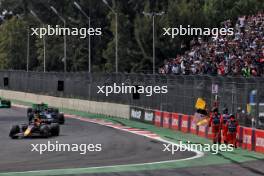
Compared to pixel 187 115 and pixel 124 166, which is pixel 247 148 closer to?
pixel 124 166

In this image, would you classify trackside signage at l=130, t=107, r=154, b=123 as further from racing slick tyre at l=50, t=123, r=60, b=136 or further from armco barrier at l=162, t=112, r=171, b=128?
racing slick tyre at l=50, t=123, r=60, b=136

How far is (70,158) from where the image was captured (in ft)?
76.9

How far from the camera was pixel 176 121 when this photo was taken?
35375 millimetres

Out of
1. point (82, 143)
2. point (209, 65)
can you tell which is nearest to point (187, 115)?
point (82, 143)

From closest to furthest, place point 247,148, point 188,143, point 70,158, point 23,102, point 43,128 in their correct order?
point 70,158, point 247,148, point 188,143, point 43,128, point 23,102

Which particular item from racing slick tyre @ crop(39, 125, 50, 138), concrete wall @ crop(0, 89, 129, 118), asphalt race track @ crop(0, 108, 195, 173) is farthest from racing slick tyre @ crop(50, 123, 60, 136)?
concrete wall @ crop(0, 89, 129, 118)

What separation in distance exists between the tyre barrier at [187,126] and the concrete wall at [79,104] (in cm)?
226

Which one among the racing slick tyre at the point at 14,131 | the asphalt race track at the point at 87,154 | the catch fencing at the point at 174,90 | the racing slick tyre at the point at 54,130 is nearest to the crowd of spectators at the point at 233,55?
the catch fencing at the point at 174,90

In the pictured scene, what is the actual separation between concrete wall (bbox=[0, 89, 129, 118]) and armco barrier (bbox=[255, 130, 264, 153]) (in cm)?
2015

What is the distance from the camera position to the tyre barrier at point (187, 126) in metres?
25.4

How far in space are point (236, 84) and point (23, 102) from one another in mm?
39556

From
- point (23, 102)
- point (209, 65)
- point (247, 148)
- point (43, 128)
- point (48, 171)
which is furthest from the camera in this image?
point (23, 102)

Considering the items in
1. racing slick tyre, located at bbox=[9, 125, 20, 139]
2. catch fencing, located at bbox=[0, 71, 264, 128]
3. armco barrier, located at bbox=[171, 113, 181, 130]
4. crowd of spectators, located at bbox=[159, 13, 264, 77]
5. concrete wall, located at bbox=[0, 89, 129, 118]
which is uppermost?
crowd of spectators, located at bbox=[159, 13, 264, 77]

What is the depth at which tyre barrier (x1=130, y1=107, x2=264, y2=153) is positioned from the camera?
25.4m
